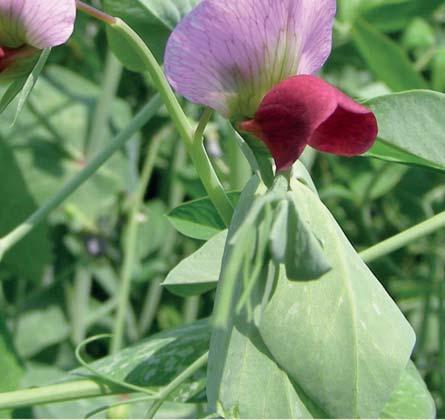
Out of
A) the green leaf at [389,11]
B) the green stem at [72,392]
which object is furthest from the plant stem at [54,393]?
the green leaf at [389,11]

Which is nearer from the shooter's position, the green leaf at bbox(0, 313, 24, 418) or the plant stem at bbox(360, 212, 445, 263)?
the plant stem at bbox(360, 212, 445, 263)

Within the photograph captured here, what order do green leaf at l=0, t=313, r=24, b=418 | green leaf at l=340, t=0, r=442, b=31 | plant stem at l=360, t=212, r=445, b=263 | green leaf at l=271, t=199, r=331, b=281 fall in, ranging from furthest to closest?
green leaf at l=340, t=0, r=442, b=31
green leaf at l=0, t=313, r=24, b=418
plant stem at l=360, t=212, r=445, b=263
green leaf at l=271, t=199, r=331, b=281

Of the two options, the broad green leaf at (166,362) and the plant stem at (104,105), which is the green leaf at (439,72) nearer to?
the plant stem at (104,105)

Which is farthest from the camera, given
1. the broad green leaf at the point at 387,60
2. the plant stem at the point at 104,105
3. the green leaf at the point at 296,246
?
the plant stem at the point at 104,105

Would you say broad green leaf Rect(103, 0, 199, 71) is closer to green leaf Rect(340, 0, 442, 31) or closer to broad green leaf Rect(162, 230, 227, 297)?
broad green leaf Rect(162, 230, 227, 297)

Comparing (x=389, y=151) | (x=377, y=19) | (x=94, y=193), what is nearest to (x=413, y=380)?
(x=389, y=151)

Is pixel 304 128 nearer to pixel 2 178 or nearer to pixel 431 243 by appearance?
pixel 431 243

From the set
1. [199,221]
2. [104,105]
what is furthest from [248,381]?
[104,105]

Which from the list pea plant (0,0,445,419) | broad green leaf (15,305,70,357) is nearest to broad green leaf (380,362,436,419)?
pea plant (0,0,445,419)
